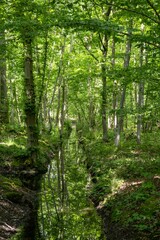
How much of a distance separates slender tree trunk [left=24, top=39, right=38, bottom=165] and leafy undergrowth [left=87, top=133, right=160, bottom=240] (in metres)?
3.11

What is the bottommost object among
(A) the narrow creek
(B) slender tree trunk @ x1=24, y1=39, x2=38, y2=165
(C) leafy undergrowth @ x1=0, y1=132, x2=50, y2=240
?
(A) the narrow creek

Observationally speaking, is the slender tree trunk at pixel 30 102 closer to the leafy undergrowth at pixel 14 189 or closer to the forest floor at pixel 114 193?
the leafy undergrowth at pixel 14 189

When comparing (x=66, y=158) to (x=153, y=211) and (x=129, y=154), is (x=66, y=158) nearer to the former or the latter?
(x=129, y=154)

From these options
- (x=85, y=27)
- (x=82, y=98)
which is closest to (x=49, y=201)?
(x=85, y=27)

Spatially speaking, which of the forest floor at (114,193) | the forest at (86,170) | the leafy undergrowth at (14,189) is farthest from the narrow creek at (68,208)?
the leafy undergrowth at (14,189)

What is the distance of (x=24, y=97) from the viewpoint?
1325 centimetres

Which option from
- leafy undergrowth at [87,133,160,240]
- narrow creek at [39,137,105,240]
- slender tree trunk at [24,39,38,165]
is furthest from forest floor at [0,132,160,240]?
slender tree trunk at [24,39,38,165]

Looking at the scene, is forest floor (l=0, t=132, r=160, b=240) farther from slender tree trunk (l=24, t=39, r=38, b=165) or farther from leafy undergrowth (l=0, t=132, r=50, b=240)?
Answer: slender tree trunk (l=24, t=39, r=38, b=165)

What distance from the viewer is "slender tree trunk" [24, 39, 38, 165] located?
12.9 meters

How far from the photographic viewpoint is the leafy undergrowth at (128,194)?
7.46 meters

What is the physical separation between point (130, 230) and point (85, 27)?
5249mm

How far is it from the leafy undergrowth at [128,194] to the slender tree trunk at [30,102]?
3.11 metres

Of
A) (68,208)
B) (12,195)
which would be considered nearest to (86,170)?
(68,208)

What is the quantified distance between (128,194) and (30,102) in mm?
6418
